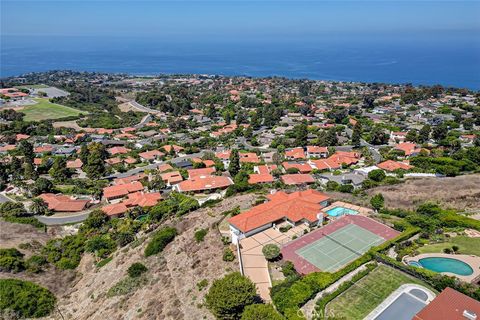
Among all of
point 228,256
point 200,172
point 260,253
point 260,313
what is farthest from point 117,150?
point 260,313

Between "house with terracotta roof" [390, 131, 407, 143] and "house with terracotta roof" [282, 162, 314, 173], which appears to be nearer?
"house with terracotta roof" [282, 162, 314, 173]

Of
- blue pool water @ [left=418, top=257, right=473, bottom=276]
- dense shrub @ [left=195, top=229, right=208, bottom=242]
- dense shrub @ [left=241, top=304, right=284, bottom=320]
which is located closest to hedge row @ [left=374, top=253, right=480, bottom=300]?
blue pool water @ [left=418, top=257, right=473, bottom=276]

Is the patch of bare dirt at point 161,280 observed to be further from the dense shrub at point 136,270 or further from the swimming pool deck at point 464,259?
the swimming pool deck at point 464,259

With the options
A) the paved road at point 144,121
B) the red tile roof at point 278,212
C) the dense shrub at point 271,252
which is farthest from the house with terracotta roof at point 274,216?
the paved road at point 144,121

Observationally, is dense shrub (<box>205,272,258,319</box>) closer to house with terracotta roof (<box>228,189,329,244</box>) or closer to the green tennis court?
the green tennis court

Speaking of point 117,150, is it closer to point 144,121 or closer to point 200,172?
point 200,172

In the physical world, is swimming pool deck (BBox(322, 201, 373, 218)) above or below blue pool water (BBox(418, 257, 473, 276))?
below

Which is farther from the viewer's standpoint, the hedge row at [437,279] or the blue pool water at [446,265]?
the blue pool water at [446,265]
